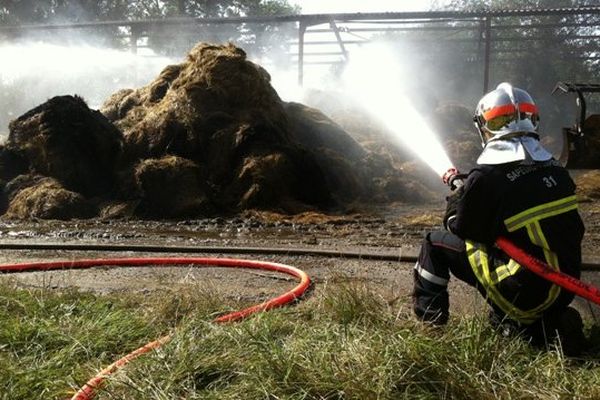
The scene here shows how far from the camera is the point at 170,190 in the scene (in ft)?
31.3

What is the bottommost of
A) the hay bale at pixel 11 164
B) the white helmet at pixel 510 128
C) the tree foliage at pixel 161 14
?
the hay bale at pixel 11 164

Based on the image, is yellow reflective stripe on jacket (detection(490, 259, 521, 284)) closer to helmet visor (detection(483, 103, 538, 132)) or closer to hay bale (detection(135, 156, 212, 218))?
helmet visor (detection(483, 103, 538, 132))

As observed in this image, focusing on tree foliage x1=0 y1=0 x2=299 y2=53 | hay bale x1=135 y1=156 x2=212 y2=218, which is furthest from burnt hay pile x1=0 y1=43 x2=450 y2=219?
tree foliage x1=0 y1=0 x2=299 y2=53

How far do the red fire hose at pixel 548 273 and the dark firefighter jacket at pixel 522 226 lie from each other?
0.06 m

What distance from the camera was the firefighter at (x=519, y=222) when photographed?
295 cm

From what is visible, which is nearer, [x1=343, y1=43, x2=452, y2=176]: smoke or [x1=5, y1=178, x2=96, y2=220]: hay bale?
[x1=5, y1=178, x2=96, y2=220]: hay bale

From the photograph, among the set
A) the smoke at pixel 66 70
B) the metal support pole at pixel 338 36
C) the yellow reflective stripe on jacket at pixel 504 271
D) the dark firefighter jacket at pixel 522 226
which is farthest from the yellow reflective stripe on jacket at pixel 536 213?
the smoke at pixel 66 70

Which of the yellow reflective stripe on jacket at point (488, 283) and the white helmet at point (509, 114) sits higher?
the white helmet at point (509, 114)

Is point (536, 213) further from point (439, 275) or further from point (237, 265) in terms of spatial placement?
point (237, 265)

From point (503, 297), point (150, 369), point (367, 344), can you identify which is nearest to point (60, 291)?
point (150, 369)

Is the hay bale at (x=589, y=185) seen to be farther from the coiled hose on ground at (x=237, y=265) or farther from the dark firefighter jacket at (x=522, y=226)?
the dark firefighter jacket at (x=522, y=226)

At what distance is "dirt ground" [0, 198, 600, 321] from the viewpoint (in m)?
4.76

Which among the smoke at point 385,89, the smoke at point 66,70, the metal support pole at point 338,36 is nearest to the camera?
the smoke at point 385,89

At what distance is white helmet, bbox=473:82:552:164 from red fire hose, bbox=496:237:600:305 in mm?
418
